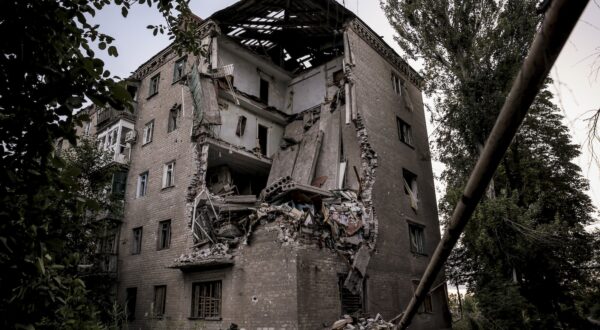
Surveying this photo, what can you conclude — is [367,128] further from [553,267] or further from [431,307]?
[553,267]

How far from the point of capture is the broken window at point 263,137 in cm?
1799

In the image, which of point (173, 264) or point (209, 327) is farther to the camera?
point (173, 264)

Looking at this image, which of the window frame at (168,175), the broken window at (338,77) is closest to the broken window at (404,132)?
the broken window at (338,77)

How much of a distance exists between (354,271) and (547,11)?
11190mm

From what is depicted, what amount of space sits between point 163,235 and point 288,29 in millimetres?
11664

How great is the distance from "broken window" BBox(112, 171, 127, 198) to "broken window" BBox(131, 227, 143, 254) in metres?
2.18

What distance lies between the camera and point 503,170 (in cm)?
1905

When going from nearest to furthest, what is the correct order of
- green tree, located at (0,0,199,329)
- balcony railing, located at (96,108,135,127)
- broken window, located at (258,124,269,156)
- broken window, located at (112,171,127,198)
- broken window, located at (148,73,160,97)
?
green tree, located at (0,0,199,329) → broken window, located at (112,171,127,198) → broken window, located at (258,124,269,156) → balcony railing, located at (96,108,135,127) → broken window, located at (148,73,160,97)

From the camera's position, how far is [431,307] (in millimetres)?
14969

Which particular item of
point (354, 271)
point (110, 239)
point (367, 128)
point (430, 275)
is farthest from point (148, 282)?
point (430, 275)

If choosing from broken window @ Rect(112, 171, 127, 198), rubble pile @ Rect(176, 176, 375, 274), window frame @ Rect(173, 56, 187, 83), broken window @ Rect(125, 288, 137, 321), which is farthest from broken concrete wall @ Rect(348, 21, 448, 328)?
broken window @ Rect(112, 171, 127, 198)

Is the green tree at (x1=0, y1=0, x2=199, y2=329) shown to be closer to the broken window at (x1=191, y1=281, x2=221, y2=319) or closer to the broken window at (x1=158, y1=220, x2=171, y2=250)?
the broken window at (x1=191, y1=281, x2=221, y2=319)

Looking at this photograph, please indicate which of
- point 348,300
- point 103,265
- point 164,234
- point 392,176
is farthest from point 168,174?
point 392,176

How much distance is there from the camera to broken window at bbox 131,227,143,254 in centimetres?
1582
